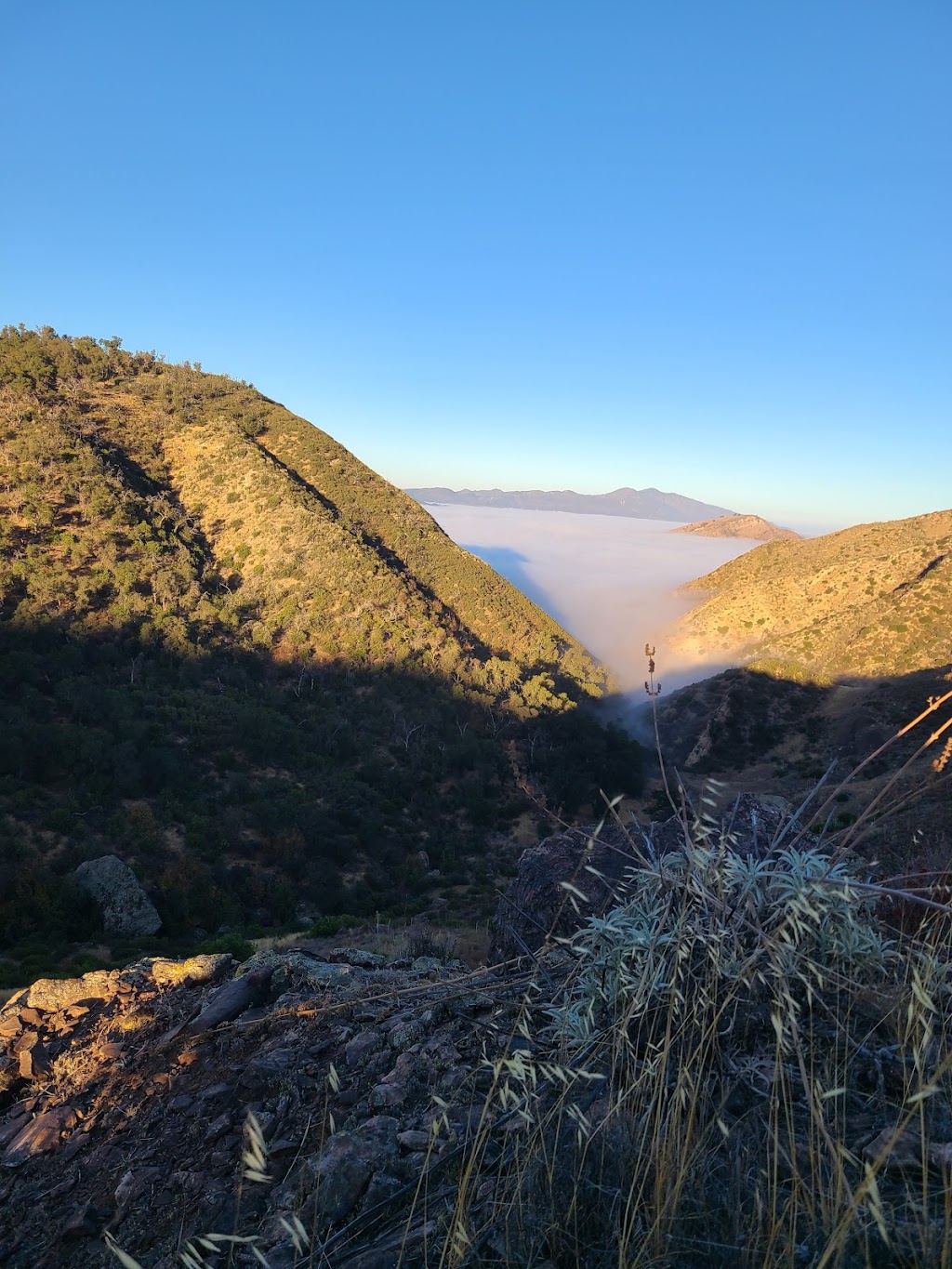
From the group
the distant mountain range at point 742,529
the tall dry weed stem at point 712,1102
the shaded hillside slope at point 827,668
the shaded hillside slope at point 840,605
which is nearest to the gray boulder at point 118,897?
the tall dry weed stem at point 712,1102

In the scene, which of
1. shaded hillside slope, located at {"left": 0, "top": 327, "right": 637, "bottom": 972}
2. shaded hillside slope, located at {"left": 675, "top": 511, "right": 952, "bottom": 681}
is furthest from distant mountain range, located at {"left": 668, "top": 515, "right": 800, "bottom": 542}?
shaded hillside slope, located at {"left": 0, "top": 327, "right": 637, "bottom": 972}

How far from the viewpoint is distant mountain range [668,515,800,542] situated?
436 ft

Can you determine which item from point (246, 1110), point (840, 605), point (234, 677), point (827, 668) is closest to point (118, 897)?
point (234, 677)

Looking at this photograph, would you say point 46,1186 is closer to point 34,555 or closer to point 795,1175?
point 795,1175

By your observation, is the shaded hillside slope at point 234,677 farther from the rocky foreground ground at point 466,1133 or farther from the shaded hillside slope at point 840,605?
the shaded hillside slope at point 840,605

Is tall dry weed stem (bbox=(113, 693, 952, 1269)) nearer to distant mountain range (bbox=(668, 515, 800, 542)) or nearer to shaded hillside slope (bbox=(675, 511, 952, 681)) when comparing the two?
shaded hillside slope (bbox=(675, 511, 952, 681))

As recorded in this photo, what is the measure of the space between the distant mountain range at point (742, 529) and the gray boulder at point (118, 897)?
430ft

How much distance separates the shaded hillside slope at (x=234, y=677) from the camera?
1808 cm

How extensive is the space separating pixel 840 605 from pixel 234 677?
1561 inches

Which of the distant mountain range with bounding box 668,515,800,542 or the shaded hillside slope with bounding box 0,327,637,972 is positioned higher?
the distant mountain range with bounding box 668,515,800,542

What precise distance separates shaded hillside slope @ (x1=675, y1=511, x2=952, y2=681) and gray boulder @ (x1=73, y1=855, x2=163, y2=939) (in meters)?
35.8

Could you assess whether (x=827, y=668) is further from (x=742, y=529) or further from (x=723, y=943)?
(x=742, y=529)

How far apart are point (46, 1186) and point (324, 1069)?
1210 millimetres

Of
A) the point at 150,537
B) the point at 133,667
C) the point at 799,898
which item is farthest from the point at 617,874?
the point at 150,537
